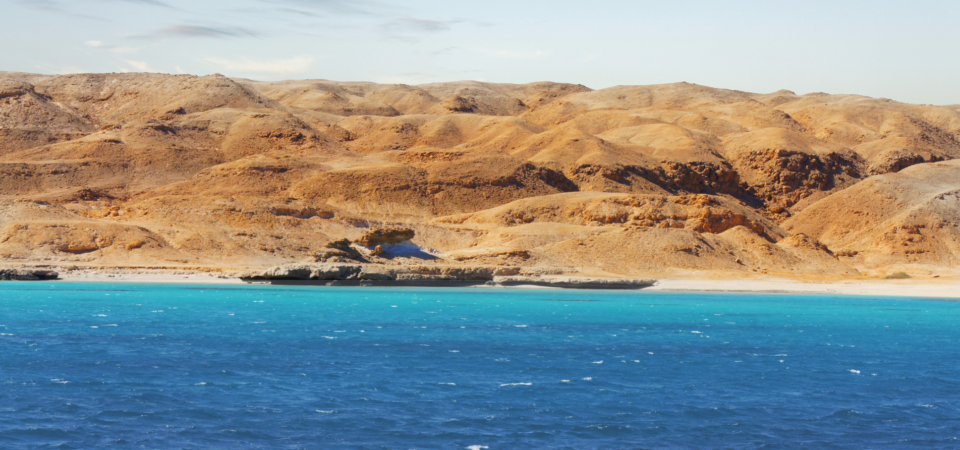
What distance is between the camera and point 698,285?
Answer: 6244 centimetres

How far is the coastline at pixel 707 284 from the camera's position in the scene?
5962 centimetres

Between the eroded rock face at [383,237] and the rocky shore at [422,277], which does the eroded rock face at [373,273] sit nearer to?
the rocky shore at [422,277]

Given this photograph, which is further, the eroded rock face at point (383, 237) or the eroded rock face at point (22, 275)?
the eroded rock face at point (383, 237)

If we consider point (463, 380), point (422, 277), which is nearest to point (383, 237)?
point (422, 277)

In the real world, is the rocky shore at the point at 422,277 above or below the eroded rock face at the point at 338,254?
below

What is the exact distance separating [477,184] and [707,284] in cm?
4639

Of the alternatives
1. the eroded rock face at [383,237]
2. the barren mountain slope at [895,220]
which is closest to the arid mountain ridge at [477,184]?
the barren mountain slope at [895,220]

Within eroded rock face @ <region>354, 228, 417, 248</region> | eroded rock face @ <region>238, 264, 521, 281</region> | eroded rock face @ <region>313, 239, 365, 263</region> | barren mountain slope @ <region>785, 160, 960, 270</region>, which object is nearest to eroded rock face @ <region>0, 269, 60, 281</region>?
eroded rock face @ <region>238, 264, 521, 281</region>

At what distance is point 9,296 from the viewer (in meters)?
44.7

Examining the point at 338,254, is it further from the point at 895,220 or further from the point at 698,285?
the point at 895,220

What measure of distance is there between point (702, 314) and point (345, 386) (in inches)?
1005

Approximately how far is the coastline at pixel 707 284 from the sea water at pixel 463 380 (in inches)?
809

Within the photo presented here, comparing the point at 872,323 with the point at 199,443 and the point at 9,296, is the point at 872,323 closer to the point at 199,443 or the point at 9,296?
the point at 199,443

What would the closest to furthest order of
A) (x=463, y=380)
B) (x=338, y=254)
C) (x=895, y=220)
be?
(x=463, y=380) < (x=338, y=254) < (x=895, y=220)
